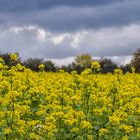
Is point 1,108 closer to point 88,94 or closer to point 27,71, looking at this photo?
point 88,94

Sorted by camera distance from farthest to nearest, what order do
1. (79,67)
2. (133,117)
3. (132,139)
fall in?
(79,67) → (133,117) → (132,139)

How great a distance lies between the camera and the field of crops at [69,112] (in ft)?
31.4

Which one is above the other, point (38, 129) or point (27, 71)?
point (27, 71)

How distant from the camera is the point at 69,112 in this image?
32.4 ft

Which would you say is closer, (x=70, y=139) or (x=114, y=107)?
(x=70, y=139)

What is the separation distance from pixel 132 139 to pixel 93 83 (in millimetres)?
2869

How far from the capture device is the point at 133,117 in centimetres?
1114

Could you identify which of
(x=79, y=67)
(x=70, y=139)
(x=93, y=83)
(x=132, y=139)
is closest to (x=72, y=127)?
(x=70, y=139)

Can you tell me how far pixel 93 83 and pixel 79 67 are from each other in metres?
19.1

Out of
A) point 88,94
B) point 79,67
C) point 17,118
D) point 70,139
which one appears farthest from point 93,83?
point 79,67

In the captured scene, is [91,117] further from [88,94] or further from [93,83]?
[93,83]

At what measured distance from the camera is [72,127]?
1053 centimetres

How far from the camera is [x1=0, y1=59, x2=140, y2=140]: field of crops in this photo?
9562 mm

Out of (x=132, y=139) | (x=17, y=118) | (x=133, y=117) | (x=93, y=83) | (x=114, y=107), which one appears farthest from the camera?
(x=93, y=83)
